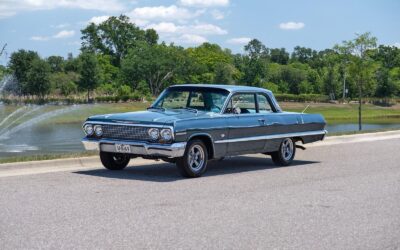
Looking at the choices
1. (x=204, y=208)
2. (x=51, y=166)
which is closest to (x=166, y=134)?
(x=204, y=208)

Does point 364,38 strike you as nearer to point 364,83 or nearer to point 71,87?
point 364,83

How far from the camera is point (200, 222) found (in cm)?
767

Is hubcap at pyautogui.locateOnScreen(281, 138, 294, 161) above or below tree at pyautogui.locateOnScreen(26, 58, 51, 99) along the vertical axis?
below

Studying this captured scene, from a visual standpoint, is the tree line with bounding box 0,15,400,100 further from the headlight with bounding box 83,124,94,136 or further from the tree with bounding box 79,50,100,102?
the headlight with bounding box 83,124,94,136

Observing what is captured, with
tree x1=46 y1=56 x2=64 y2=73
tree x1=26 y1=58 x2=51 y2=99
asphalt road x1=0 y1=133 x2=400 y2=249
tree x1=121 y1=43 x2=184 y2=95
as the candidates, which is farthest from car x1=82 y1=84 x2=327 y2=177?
tree x1=46 y1=56 x2=64 y2=73

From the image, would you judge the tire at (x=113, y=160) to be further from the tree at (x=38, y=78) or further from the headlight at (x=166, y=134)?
the tree at (x=38, y=78)

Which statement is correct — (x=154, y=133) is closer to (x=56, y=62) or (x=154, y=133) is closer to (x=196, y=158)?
(x=196, y=158)

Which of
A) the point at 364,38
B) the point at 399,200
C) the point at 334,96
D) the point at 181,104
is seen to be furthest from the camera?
the point at 334,96

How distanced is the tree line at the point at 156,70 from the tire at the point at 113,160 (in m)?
32.7

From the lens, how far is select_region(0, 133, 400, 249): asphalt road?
6775 millimetres

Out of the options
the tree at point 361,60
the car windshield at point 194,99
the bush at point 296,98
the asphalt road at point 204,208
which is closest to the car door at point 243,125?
the car windshield at point 194,99

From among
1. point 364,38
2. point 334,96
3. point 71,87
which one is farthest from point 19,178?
point 334,96

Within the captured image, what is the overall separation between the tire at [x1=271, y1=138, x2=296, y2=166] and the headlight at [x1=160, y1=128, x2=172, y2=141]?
3.45 m

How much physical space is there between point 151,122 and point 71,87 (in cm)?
8671
